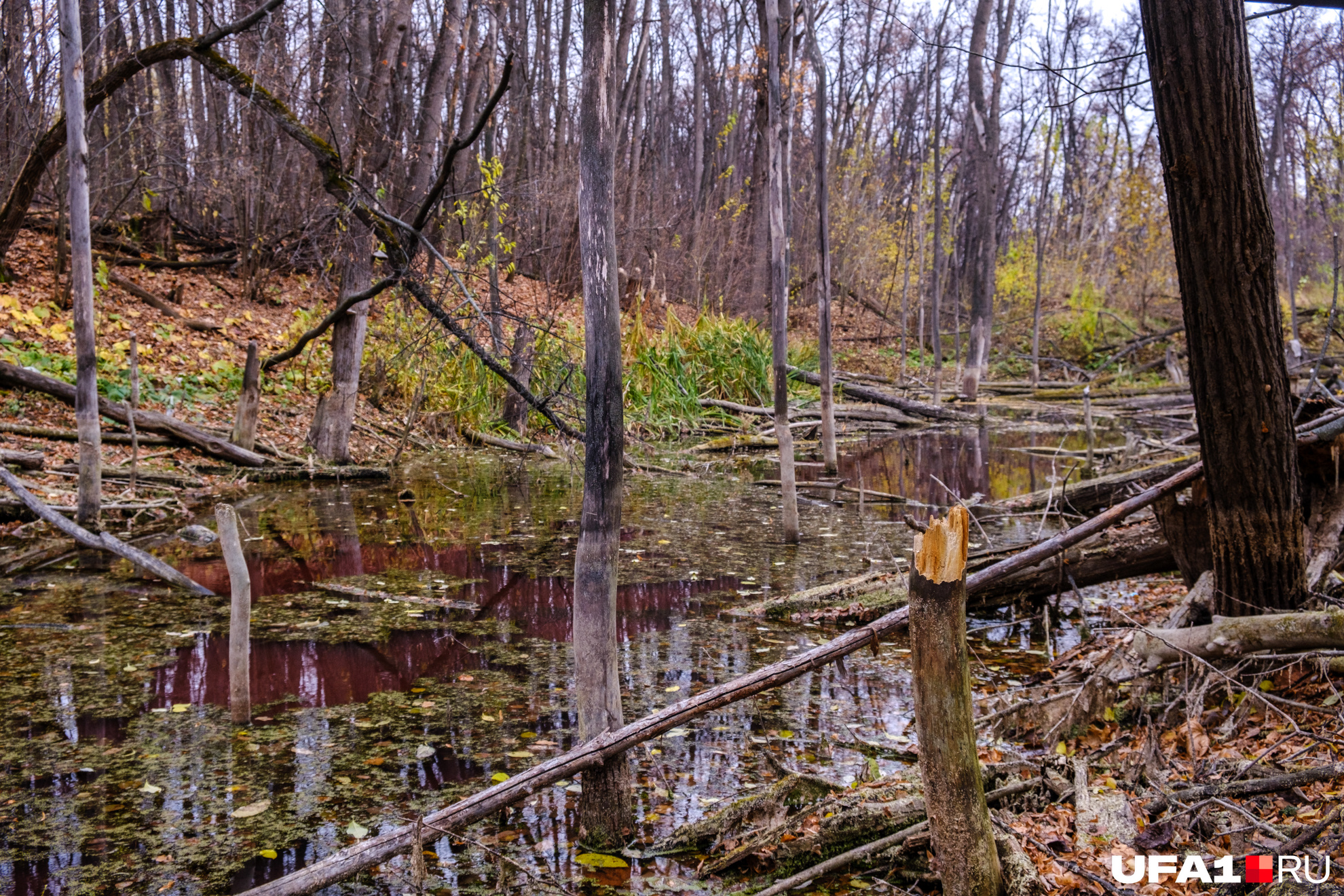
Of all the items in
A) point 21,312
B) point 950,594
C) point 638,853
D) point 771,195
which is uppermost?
point 771,195

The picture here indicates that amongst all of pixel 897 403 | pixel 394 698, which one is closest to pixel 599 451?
pixel 394 698

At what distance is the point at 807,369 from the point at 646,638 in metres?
11.8

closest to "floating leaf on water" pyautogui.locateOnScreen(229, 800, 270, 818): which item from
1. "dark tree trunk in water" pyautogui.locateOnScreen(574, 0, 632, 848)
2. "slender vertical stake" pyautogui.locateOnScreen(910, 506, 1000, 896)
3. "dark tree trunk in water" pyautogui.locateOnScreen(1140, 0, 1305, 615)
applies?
"dark tree trunk in water" pyautogui.locateOnScreen(574, 0, 632, 848)

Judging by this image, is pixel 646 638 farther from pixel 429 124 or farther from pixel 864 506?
pixel 429 124

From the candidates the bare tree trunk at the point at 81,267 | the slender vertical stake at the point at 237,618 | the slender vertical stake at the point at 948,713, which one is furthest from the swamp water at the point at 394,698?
the slender vertical stake at the point at 948,713

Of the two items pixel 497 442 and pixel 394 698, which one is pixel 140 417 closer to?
pixel 497 442

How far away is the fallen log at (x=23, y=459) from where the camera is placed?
27.0 ft

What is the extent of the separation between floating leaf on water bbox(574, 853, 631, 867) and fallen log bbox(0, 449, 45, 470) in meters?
7.66

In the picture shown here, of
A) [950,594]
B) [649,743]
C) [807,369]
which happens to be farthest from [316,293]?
[950,594]

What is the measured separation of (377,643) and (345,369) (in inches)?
239

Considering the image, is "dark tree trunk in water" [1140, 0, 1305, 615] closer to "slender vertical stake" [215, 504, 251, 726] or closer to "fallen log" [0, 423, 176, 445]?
"slender vertical stake" [215, 504, 251, 726]

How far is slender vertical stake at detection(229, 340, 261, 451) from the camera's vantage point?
985cm

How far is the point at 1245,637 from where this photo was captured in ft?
12.3

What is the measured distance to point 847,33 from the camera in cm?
2792
